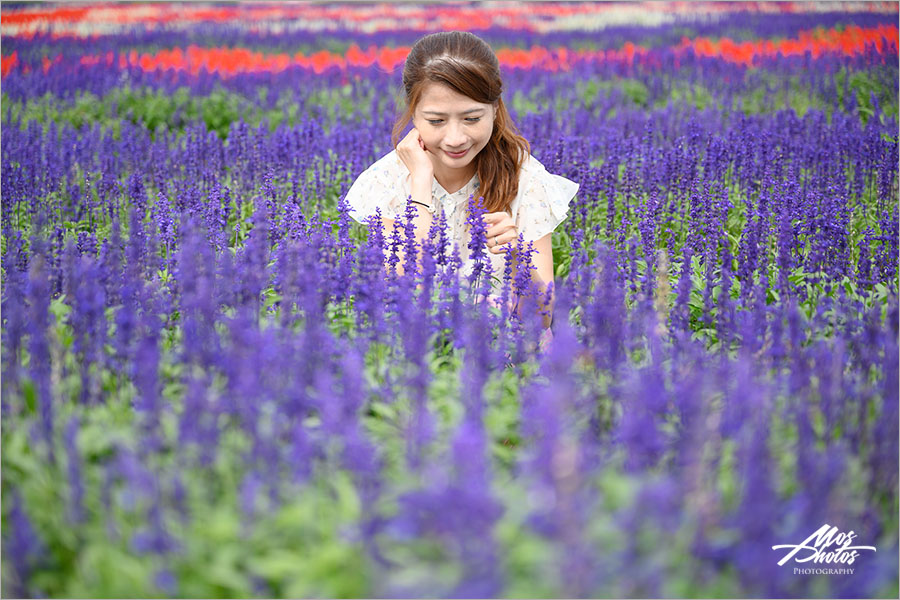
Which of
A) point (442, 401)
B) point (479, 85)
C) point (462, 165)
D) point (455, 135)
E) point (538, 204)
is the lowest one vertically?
point (442, 401)

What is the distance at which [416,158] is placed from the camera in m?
4.80

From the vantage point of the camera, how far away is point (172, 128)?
1007 centimetres

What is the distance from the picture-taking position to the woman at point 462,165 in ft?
14.4

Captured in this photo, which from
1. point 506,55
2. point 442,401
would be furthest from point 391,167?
point 506,55

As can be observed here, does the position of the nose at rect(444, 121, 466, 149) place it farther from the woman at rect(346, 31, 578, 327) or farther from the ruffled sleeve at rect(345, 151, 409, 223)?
the ruffled sleeve at rect(345, 151, 409, 223)

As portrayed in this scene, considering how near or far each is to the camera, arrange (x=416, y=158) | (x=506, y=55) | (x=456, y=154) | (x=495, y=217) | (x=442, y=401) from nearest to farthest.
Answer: (x=442, y=401)
(x=495, y=217)
(x=456, y=154)
(x=416, y=158)
(x=506, y=55)

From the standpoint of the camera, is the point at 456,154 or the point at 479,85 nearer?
the point at 479,85

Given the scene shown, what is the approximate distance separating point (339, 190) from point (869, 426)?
4.66 meters

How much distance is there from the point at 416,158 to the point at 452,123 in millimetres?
450

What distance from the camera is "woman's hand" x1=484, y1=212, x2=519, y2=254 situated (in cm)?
434

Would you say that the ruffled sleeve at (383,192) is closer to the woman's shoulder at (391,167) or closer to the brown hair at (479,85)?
the woman's shoulder at (391,167)

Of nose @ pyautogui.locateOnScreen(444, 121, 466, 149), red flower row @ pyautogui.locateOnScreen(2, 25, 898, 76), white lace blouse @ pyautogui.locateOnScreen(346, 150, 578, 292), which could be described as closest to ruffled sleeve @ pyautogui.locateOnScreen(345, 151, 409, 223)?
white lace blouse @ pyautogui.locateOnScreen(346, 150, 578, 292)

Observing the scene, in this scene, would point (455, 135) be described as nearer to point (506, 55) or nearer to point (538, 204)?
point (538, 204)

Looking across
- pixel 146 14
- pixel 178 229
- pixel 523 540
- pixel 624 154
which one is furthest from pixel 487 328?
pixel 146 14
